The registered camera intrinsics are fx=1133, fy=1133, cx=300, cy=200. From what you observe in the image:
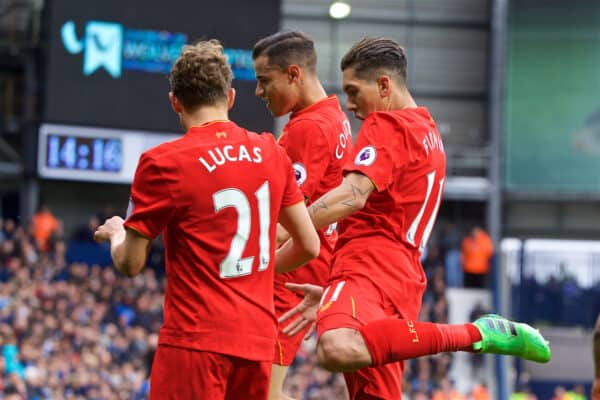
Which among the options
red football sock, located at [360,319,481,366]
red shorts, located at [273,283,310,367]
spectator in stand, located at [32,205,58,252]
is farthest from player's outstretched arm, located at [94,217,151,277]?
spectator in stand, located at [32,205,58,252]

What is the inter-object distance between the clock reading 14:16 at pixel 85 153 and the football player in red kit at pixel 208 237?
17.6m

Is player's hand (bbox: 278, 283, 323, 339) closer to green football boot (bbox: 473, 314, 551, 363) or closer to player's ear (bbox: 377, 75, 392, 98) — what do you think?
green football boot (bbox: 473, 314, 551, 363)

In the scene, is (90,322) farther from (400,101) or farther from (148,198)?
(148,198)

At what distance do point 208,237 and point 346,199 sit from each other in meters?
1.09

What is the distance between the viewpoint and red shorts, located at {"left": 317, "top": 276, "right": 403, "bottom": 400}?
5625mm

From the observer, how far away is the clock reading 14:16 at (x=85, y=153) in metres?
22.2

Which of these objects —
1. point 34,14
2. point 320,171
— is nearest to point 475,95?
point 34,14

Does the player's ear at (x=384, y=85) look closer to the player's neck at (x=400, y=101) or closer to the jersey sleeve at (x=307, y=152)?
the player's neck at (x=400, y=101)

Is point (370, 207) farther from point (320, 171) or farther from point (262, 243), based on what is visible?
point (262, 243)

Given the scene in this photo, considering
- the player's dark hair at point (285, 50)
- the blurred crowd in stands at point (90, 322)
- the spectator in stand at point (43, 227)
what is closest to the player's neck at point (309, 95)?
the player's dark hair at point (285, 50)

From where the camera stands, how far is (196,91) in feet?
16.2

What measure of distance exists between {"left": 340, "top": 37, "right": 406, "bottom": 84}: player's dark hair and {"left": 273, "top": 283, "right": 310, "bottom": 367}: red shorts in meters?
1.35

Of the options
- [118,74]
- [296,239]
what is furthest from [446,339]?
[118,74]

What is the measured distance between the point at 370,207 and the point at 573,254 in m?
23.9
